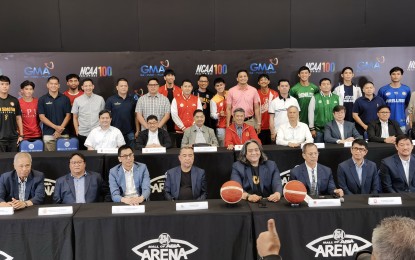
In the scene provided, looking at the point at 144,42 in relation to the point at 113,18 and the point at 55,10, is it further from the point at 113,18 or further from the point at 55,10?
the point at 55,10

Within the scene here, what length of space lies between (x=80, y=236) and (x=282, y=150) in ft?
8.98

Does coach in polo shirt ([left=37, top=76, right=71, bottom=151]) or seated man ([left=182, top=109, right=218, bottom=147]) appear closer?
seated man ([left=182, top=109, right=218, bottom=147])

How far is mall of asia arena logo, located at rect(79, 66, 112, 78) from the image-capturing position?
310 inches

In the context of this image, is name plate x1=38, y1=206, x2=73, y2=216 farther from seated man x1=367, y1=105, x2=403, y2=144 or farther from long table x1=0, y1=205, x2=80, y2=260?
seated man x1=367, y1=105, x2=403, y2=144

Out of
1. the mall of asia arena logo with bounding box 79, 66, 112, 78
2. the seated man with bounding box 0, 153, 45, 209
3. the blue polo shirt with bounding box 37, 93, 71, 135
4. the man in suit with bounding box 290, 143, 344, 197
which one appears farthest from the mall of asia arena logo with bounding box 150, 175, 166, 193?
the mall of asia arena logo with bounding box 79, 66, 112, 78

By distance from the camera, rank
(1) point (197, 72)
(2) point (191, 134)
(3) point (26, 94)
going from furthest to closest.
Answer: (1) point (197, 72) < (3) point (26, 94) < (2) point (191, 134)

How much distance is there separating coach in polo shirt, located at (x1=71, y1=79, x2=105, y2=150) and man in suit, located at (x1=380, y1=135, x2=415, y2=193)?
4.13 meters

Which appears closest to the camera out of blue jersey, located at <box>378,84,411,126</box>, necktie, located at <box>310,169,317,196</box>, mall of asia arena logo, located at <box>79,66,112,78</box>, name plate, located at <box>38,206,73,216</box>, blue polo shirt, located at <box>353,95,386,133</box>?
name plate, located at <box>38,206,73,216</box>

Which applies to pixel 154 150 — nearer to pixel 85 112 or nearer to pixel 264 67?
pixel 85 112

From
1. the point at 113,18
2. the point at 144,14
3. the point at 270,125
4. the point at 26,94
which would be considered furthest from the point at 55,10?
the point at 270,125

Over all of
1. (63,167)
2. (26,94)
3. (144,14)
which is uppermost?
(144,14)

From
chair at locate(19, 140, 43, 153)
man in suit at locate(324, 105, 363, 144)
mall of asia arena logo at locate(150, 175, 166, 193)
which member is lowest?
mall of asia arena logo at locate(150, 175, 166, 193)

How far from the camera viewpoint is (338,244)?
3.48 m

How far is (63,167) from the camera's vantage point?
5.12m
